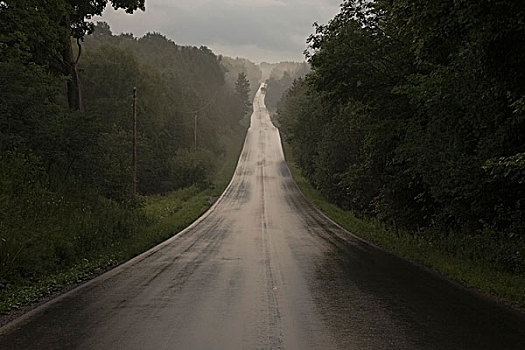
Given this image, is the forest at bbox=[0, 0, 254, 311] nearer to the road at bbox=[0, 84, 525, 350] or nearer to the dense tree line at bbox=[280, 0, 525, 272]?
the road at bbox=[0, 84, 525, 350]

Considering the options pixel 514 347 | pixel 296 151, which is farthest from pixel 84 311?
pixel 296 151

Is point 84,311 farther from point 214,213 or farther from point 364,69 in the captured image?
point 214,213

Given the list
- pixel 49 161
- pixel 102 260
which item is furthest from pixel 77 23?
pixel 102 260

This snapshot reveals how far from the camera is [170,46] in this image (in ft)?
464

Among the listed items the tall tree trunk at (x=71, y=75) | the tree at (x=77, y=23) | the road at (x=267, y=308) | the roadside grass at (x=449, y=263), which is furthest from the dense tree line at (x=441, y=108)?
the tall tree trunk at (x=71, y=75)

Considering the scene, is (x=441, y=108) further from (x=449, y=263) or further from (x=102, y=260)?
(x=102, y=260)

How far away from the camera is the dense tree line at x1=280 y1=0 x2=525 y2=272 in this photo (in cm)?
1162

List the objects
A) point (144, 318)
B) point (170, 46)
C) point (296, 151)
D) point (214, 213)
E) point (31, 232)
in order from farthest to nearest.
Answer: point (170, 46) → point (296, 151) → point (214, 213) → point (31, 232) → point (144, 318)

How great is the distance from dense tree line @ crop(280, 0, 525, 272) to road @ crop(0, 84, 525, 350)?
2863mm

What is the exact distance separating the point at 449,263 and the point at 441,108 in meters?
5.24

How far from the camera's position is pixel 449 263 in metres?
14.1

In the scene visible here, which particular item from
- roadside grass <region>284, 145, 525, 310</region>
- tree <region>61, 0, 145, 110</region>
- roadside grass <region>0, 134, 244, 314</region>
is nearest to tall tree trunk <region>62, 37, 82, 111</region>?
tree <region>61, 0, 145, 110</region>

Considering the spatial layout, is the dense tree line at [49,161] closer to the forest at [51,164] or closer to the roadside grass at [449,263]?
the forest at [51,164]

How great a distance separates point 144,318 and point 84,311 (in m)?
1.16
